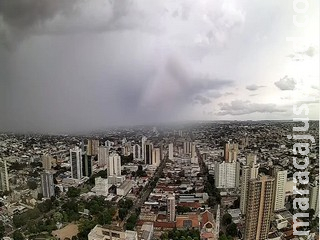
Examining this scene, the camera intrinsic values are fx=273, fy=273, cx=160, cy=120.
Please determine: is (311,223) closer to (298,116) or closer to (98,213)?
(298,116)

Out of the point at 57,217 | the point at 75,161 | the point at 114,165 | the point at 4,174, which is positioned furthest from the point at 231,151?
the point at 4,174

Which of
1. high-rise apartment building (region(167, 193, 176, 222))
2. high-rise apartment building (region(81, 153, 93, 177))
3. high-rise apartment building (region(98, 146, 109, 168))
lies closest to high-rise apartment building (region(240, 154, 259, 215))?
high-rise apartment building (region(167, 193, 176, 222))

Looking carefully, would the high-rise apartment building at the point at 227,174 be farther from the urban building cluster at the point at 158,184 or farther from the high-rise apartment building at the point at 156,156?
the high-rise apartment building at the point at 156,156

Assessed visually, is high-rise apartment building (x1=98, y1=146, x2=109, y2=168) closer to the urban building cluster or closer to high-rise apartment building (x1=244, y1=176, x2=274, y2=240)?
the urban building cluster

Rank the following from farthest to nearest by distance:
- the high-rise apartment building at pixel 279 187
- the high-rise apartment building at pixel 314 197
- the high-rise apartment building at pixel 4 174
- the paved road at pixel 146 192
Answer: the high-rise apartment building at pixel 4 174 < the paved road at pixel 146 192 < the high-rise apartment building at pixel 279 187 < the high-rise apartment building at pixel 314 197

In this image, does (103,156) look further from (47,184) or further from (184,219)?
(184,219)

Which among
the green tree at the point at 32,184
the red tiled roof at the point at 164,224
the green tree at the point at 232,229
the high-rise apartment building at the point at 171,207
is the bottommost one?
the green tree at the point at 232,229

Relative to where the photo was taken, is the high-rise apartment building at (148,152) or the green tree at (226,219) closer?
the green tree at (226,219)

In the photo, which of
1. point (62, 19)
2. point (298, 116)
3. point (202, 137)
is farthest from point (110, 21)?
point (298, 116)

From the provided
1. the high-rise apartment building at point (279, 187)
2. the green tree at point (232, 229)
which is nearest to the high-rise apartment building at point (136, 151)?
the green tree at point (232, 229)
